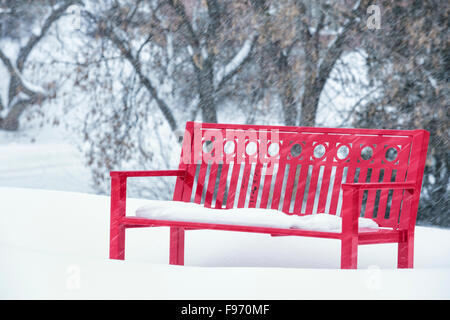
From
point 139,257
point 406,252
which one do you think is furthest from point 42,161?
point 406,252

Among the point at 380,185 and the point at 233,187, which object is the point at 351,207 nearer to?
the point at 380,185

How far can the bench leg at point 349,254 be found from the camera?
302cm

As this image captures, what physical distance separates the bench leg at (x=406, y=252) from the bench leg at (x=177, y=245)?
124 centimetres

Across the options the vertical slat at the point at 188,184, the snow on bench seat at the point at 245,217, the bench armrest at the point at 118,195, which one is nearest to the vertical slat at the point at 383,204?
the snow on bench seat at the point at 245,217

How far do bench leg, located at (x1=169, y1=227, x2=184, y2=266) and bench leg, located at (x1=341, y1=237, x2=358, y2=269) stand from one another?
122cm

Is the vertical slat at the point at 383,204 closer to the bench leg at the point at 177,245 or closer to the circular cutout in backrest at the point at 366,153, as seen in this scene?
the bench leg at the point at 177,245

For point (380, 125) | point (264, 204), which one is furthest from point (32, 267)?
point (380, 125)

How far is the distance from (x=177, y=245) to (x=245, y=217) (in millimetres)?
755

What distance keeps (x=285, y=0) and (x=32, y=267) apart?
5623mm

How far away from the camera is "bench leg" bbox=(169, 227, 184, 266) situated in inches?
157

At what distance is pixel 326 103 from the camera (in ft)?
23.8

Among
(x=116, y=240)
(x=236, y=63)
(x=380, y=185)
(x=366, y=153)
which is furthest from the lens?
(x=236, y=63)

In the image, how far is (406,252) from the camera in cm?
342

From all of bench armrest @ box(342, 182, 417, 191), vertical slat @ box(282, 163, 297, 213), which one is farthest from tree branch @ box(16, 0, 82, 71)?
bench armrest @ box(342, 182, 417, 191)
